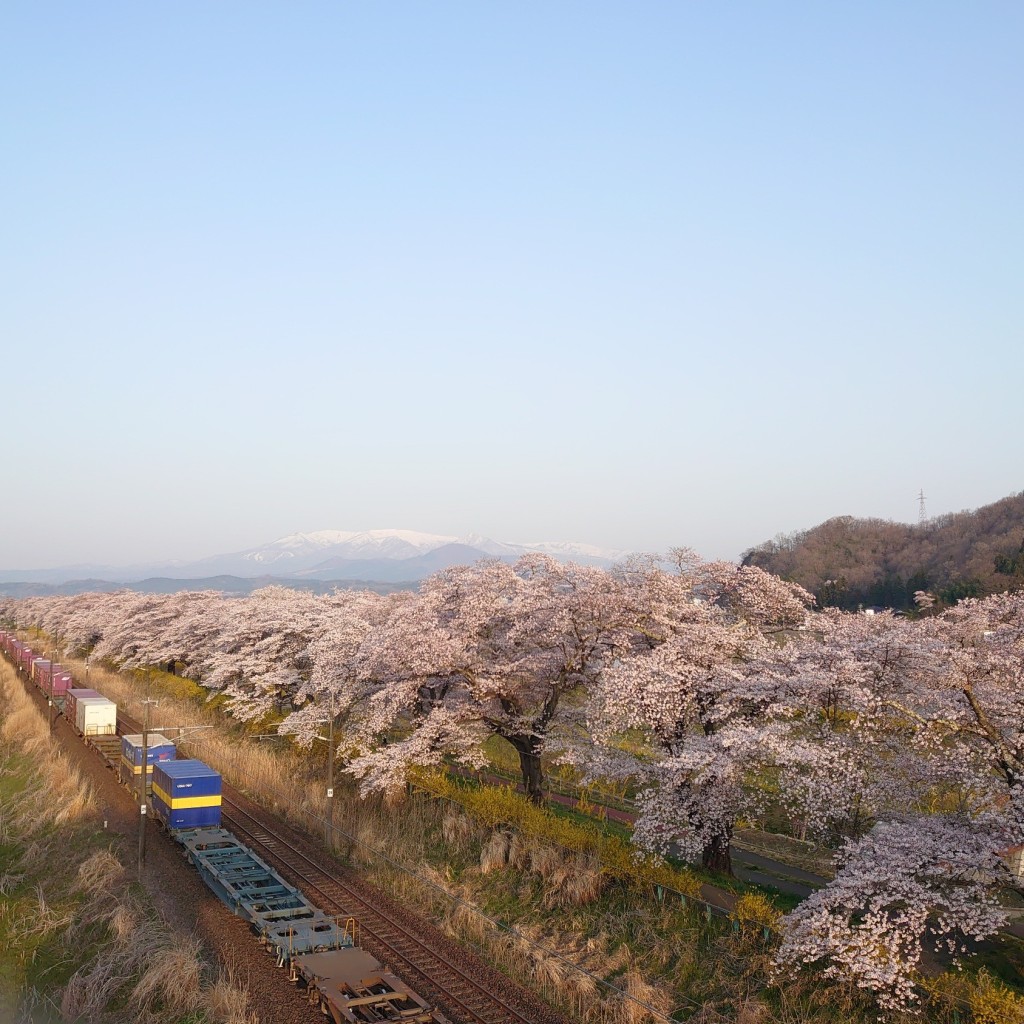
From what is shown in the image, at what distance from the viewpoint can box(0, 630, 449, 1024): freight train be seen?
17188mm

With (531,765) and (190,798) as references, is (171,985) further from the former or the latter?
(531,765)

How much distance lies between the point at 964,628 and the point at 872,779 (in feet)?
14.0

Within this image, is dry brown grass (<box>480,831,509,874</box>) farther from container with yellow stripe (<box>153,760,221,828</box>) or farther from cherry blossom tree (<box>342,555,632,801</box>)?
container with yellow stripe (<box>153,760,221,828</box>)

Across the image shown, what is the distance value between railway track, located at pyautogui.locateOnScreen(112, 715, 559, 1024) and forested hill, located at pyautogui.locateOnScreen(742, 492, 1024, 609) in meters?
64.3

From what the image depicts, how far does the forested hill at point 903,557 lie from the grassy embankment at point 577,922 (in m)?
60.0

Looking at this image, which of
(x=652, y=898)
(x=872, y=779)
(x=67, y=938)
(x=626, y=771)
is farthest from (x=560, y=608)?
(x=67, y=938)

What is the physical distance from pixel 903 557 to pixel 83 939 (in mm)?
104297

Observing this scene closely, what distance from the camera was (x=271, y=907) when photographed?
2233cm

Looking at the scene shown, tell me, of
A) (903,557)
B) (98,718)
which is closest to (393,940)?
(98,718)

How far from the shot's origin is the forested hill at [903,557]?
8650cm

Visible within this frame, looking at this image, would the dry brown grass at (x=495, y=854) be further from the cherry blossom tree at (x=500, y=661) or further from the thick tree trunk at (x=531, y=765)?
the thick tree trunk at (x=531, y=765)

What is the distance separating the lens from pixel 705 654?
25078mm

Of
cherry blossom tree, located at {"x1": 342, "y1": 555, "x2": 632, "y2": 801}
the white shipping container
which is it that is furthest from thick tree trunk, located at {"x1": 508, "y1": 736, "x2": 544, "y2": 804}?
the white shipping container

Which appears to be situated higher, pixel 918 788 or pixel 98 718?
pixel 918 788
